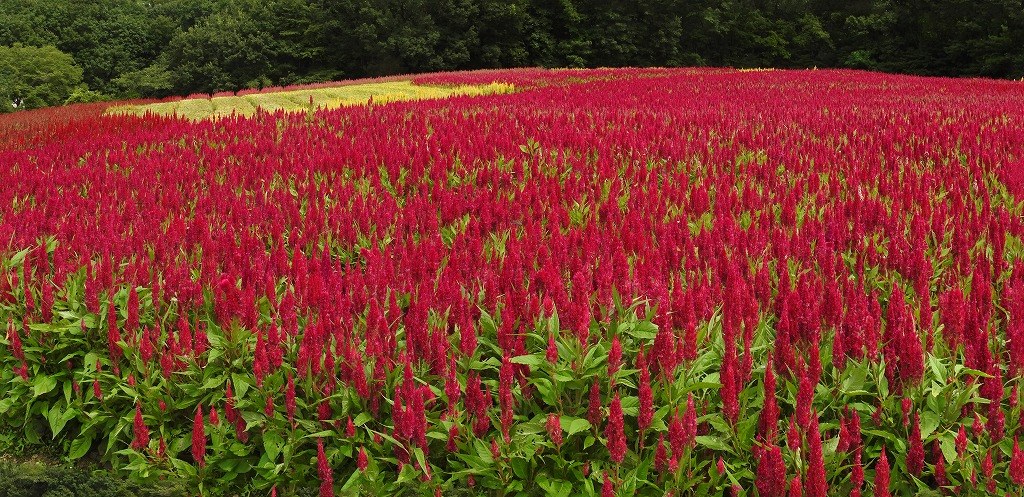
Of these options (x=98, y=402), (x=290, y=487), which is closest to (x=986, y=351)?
(x=290, y=487)

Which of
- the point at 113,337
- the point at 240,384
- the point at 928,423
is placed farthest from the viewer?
the point at 113,337

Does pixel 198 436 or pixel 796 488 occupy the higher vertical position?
pixel 796 488

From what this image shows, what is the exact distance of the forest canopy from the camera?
39625mm

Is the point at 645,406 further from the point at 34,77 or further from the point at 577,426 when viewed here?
the point at 34,77

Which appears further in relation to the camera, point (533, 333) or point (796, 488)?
point (533, 333)

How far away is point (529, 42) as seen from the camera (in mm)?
45219

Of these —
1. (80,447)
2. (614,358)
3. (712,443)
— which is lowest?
(80,447)

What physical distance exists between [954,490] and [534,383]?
145cm

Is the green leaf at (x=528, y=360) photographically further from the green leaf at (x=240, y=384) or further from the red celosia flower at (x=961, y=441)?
the red celosia flower at (x=961, y=441)

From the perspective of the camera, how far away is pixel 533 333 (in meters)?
3.23

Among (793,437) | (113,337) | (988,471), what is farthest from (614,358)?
(113,337)

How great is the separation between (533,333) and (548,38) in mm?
43627

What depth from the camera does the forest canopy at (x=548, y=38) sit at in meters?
39.6

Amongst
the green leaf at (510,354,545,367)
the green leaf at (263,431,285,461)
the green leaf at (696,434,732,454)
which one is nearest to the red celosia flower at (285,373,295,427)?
the green leaf at (263,431,285,461)
